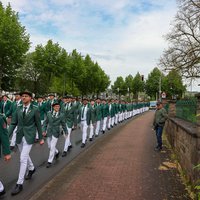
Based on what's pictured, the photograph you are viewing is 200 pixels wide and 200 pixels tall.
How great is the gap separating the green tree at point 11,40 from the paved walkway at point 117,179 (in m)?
19.7

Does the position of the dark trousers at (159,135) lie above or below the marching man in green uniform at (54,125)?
below

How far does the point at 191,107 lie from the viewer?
854cm

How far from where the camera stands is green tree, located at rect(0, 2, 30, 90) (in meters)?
28.2

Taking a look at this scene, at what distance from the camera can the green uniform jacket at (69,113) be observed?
11.3 meters

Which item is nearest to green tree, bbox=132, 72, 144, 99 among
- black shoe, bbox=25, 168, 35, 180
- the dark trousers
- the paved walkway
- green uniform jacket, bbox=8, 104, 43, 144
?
the dark trousers

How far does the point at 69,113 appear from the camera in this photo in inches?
456

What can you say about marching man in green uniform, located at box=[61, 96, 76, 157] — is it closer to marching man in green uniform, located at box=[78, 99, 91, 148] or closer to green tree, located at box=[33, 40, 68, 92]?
marching man in green uniform, located at box=[78, 99, 91, 148]

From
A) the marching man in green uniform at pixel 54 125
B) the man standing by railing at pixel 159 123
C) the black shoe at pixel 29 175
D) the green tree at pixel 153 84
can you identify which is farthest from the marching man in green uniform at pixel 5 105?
the green tree at pixel 153 84

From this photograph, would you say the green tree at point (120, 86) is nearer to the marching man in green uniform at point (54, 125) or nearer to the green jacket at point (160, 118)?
the green jacket at point (160, 118)

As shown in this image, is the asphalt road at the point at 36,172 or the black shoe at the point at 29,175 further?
the black shoe at the point at 29,175

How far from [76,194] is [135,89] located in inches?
3470

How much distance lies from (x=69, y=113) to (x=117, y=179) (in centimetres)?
453

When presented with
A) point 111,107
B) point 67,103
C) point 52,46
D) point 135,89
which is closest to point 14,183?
point 67,103

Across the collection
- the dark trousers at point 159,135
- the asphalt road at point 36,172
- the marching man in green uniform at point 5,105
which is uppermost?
the marching man in green uniform at point 5,105
